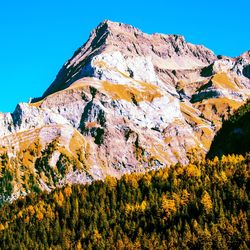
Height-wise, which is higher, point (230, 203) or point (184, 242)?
point (230, 203)

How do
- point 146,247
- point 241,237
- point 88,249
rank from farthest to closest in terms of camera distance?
point 88,249
point 146,247
point 241,237

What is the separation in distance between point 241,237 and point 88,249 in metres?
56.7

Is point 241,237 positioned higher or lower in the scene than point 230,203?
lower

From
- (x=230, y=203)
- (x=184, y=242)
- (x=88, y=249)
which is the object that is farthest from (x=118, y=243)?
(x=230, y=203)

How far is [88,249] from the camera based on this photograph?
197 meters

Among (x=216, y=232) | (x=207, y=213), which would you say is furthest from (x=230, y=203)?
(x=216, y=232)

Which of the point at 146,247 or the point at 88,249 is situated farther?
the point at 88,249

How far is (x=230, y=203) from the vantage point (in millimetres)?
199875

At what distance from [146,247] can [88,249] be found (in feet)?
78.4

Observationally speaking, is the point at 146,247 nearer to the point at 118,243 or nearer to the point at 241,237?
the point at 118,243

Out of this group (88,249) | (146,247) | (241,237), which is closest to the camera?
(241,237)

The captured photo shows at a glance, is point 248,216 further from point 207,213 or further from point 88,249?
point 88,249

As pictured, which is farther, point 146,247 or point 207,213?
point 207,213

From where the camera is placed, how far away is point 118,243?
19212 cm
